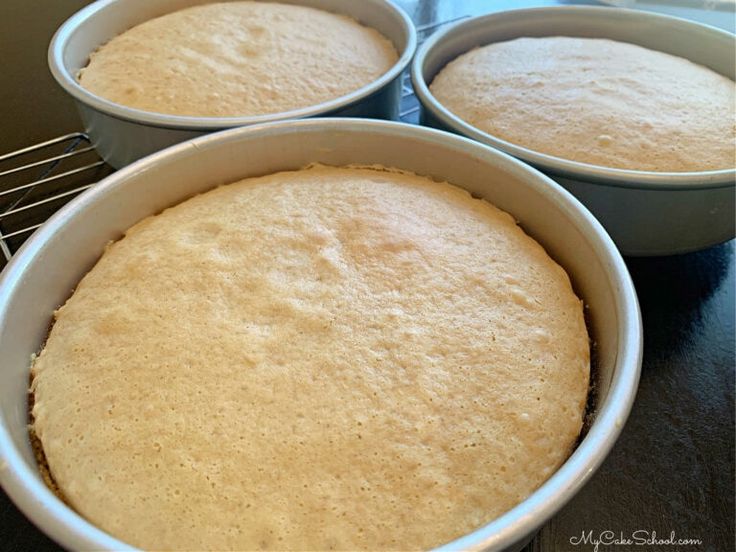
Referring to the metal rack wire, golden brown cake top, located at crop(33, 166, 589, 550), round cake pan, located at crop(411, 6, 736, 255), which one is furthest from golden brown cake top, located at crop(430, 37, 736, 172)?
golden brown cake top, located at crop(33, 166, 589, 550)

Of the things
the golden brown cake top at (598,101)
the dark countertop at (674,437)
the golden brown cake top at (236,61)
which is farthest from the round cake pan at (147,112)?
the dark countertop at (674,437)

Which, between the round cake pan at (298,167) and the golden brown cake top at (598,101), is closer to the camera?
the round cake pan at (298,167)

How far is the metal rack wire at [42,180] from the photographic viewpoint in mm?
1168

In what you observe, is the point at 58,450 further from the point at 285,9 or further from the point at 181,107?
the point at 285,9

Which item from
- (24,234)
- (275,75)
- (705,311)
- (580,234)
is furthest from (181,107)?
(705,311)

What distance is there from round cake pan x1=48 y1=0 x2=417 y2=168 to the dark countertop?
0.58m

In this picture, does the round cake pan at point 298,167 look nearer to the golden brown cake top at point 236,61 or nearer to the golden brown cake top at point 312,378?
the golden brown cake top at point 312,378

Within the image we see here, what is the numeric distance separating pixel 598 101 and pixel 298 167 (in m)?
0.58

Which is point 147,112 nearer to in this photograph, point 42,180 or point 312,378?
point 42,180

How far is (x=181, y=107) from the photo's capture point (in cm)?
109

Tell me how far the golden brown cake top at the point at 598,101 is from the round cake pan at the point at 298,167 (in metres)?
0.23

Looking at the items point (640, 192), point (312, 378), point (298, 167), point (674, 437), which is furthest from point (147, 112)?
point (674, 437)

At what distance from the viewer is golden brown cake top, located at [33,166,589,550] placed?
0.58 meters

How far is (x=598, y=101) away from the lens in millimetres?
1102
